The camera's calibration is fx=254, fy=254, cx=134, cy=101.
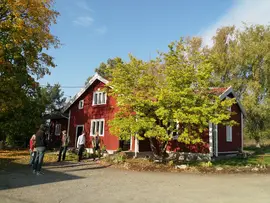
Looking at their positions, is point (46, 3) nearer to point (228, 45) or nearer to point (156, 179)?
point (156, 179)

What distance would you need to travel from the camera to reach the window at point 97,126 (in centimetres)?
2150

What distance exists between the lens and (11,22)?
668 inches

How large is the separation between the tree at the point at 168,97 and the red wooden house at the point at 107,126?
348cm

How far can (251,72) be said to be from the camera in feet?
101

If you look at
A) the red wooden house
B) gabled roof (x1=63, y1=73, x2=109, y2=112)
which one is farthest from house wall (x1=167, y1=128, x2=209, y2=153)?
gabled roof (x1=63, y1=73, x2=109, y2=112)

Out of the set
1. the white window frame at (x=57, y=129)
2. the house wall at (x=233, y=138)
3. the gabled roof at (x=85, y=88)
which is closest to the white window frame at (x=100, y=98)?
the gabled roof at (x=85, y=88)

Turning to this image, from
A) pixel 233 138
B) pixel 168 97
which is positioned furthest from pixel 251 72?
pixel 168 97

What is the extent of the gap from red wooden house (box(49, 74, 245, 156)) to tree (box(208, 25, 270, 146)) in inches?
261

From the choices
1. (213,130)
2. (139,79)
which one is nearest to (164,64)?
(139,79)

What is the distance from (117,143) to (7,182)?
10773 millimetres

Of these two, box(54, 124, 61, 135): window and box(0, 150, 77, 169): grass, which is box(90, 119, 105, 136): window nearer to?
box(0, 150, 77, 169): grass

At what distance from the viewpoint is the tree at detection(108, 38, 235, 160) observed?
13.2 meters

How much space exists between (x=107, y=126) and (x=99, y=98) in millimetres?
2724

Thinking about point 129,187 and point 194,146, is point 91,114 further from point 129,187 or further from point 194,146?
point 129,187
